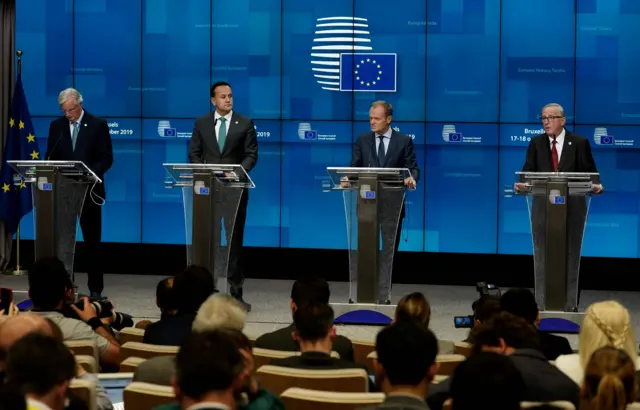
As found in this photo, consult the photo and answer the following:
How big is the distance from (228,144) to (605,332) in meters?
4.72

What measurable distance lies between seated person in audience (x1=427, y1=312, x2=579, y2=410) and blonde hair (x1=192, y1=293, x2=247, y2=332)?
1.02 metres

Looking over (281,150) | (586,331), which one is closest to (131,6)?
(281,150)

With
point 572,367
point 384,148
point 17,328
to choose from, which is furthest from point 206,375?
point 384,148

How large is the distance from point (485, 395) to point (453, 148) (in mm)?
8002

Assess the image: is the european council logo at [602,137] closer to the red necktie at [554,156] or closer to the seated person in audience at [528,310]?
the red necktie at [554,156]

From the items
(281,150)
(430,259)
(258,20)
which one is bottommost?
(430,259)

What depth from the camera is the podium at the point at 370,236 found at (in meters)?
8.09

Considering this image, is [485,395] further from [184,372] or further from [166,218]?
[166,218]

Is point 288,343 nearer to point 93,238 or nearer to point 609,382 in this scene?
point 609,382

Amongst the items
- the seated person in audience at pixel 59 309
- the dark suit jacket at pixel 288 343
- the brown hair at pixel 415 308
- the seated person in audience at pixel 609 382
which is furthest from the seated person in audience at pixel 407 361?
the seated person in audience at pixel 59 309

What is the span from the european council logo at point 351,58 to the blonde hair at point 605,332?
660cm

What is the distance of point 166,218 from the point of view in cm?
1130

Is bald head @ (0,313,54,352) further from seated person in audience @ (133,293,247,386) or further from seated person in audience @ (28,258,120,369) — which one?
seated person in audience @ (28,258,120,369)

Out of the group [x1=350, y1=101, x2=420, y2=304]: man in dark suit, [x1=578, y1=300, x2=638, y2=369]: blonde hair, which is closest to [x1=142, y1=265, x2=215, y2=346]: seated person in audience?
[x1=578, y1=300, x2=638, y2=369]: blonde hair
